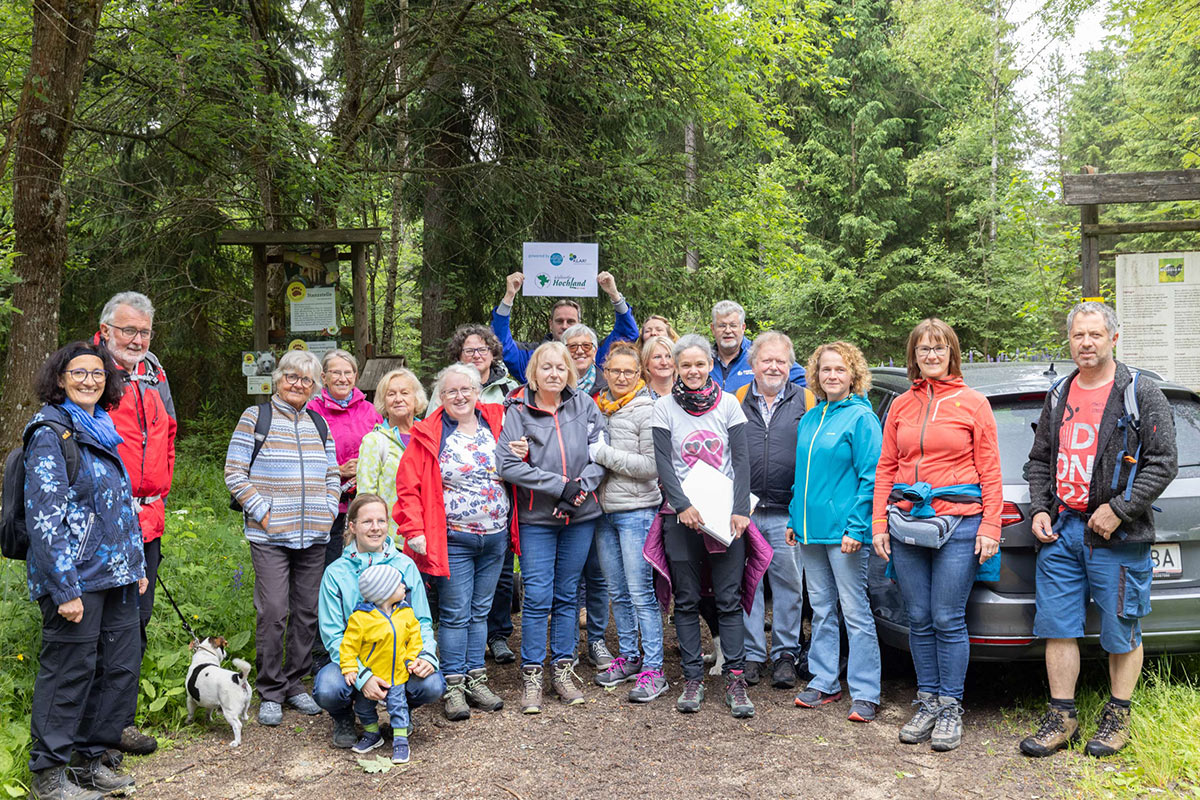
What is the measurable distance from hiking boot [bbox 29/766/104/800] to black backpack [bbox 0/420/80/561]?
0.89m

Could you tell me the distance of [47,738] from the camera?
351 centimetres

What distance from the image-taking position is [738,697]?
4465 mm

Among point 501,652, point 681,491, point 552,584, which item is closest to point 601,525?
point 552,584

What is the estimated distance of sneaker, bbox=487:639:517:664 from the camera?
5.46 metres

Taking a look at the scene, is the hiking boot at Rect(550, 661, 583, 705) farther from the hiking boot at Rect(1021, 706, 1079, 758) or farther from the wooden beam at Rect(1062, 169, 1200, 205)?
the wooden beam at Rect(1062, 169, 1200, 205)

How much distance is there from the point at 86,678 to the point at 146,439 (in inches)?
46.8

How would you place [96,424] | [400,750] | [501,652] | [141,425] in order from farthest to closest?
[501,652] < [141,425] < [400,750] < [96,424]

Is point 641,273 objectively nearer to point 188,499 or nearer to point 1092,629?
point 188,499

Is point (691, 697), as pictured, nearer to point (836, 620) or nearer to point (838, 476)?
point (836, 620)

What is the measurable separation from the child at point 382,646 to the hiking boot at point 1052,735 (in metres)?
2.89

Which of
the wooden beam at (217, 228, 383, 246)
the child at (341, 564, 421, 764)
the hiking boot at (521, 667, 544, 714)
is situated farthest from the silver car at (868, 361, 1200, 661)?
the wooden beam at (217, 228, 383, 246)

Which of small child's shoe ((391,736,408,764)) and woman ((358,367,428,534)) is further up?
woman ((358,367,428,534))

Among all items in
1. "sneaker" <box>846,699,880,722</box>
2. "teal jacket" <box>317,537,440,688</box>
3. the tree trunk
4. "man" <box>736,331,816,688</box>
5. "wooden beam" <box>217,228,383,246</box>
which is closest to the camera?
"teal jacket" <box>317,537,440,688</box>

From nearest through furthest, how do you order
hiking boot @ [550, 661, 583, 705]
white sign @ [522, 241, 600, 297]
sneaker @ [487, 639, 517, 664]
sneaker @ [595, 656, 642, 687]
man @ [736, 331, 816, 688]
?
1. hiking boot @ [550, 661, 583, 705]
2. man @ [736, 331, 816, 688]
3. sneaker @ [595, 656, 642, 687]
4. sneaker @ [487, 639, 517, 664]
5. white sign @ [522, 241, 600, 297]
